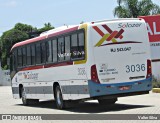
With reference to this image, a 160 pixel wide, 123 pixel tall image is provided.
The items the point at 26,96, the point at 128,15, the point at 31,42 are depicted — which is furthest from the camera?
the point at 128,15

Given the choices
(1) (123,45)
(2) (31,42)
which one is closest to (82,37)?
(1) (123,45)

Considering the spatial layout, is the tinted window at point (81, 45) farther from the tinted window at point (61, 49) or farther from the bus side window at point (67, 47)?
the tinted window at point (61, 49)

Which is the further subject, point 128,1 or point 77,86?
point 128,1

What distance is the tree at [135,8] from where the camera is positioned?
67.5 m

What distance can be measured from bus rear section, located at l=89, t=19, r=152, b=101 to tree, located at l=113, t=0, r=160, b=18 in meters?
50.3

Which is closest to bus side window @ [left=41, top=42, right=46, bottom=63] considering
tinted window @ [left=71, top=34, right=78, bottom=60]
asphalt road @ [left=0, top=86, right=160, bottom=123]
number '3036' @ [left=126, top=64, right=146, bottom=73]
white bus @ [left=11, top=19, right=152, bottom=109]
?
white bus @ [left=11, top=19, right=152, bottom=109]

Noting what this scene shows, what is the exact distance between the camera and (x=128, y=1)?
2685 inches

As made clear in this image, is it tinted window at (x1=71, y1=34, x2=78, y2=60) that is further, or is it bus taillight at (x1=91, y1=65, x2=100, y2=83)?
tinted window at (x1=71, y1=34, x2=78, y2=60)

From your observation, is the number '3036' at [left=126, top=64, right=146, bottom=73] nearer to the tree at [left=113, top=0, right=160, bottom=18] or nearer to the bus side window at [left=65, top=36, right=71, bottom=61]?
the bus side window at [left=65, top=36, right=71, bottom=61]

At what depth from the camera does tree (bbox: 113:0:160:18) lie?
6750 cm

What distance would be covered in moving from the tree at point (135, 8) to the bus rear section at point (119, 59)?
5027cm

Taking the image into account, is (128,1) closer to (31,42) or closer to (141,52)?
(31,42)

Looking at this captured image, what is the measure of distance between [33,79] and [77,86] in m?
5.08

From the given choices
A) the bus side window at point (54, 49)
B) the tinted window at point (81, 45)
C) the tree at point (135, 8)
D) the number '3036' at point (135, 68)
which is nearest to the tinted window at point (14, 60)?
the bus side window at point (54, 49)
